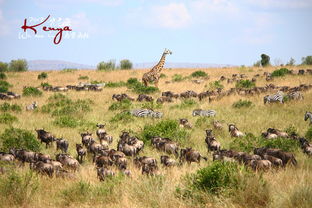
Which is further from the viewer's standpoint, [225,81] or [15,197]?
[225,81]

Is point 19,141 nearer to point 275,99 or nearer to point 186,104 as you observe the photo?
point 186,104

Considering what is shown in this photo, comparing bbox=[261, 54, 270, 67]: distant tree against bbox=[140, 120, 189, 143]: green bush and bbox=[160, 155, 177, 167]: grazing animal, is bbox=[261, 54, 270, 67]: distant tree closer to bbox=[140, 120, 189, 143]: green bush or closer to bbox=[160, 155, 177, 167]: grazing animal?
bbox=[140, 120, 189, 143]: green bush

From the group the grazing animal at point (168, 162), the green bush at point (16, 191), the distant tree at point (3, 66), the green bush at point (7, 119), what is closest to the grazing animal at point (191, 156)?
the grazing animal at point (168, 162)

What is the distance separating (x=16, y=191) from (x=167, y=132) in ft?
23.8

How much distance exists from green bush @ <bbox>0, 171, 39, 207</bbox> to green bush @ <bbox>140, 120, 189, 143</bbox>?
242 inches

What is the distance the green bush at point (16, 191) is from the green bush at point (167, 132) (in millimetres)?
6134

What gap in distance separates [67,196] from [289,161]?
18.3 feet

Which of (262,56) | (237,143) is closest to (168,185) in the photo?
(237,143)

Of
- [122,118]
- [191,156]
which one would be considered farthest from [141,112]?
[191,156]

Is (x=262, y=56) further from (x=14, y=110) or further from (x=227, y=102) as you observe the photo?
(x=14, y=110)

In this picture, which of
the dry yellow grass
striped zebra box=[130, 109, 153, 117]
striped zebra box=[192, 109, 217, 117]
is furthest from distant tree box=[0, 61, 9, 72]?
striped zebra box=[192, 109, 217, 117]

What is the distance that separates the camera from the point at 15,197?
7512 millimetres

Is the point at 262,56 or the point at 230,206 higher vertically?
the point at 262,56

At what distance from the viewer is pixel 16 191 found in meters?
7.56
